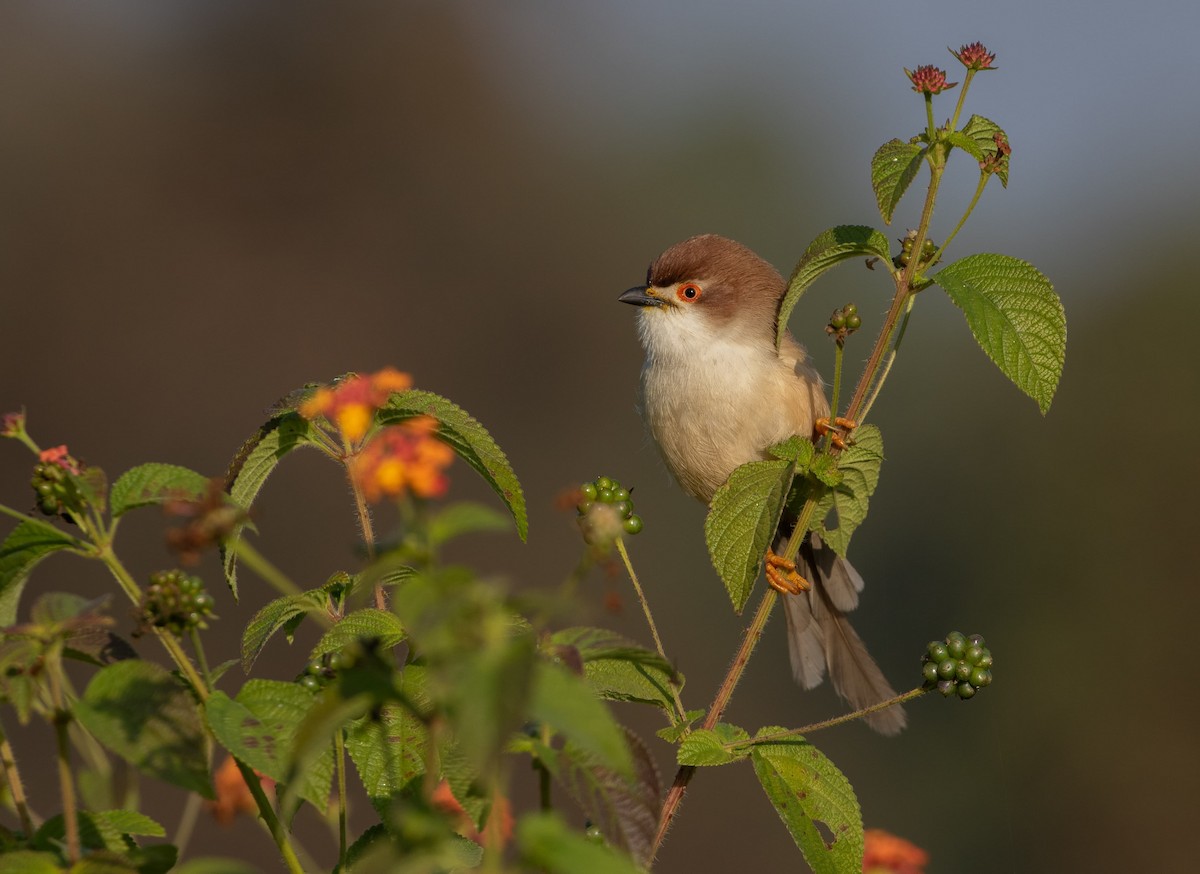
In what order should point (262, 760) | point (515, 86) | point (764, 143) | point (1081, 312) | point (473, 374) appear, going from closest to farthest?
point (262, 760) → point (473, 374) → point (1081, 312) → point (515, 86) → point (764, 143)

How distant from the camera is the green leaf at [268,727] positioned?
1405 millimetres

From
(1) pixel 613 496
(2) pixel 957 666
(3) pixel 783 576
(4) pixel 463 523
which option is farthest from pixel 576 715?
(3) pixel 783 576

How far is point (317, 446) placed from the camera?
7.12 feet

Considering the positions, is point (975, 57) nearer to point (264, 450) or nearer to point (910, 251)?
point (910, 251)

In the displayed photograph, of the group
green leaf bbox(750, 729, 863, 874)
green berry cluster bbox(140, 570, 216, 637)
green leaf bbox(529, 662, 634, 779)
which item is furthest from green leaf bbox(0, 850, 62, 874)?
green leaf bbox(750, 729, 863, 874)

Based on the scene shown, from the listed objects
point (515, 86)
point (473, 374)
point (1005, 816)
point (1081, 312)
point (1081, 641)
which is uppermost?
point (515, 86)

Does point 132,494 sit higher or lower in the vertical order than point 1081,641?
higher

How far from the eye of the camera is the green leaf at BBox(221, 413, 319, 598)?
2152 millimetres

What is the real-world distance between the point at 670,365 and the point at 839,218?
765 inches

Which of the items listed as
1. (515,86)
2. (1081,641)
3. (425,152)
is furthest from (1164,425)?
(515,86)

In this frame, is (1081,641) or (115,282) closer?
(1081,641)

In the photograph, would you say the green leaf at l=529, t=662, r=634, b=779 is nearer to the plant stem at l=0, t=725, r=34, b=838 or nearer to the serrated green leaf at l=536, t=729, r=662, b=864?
the serrated green leaf at l=536, t=729, r=662, b=864

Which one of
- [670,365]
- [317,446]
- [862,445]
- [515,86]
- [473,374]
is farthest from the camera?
[515,86]

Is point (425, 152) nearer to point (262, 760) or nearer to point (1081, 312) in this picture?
point (1081, 312)
